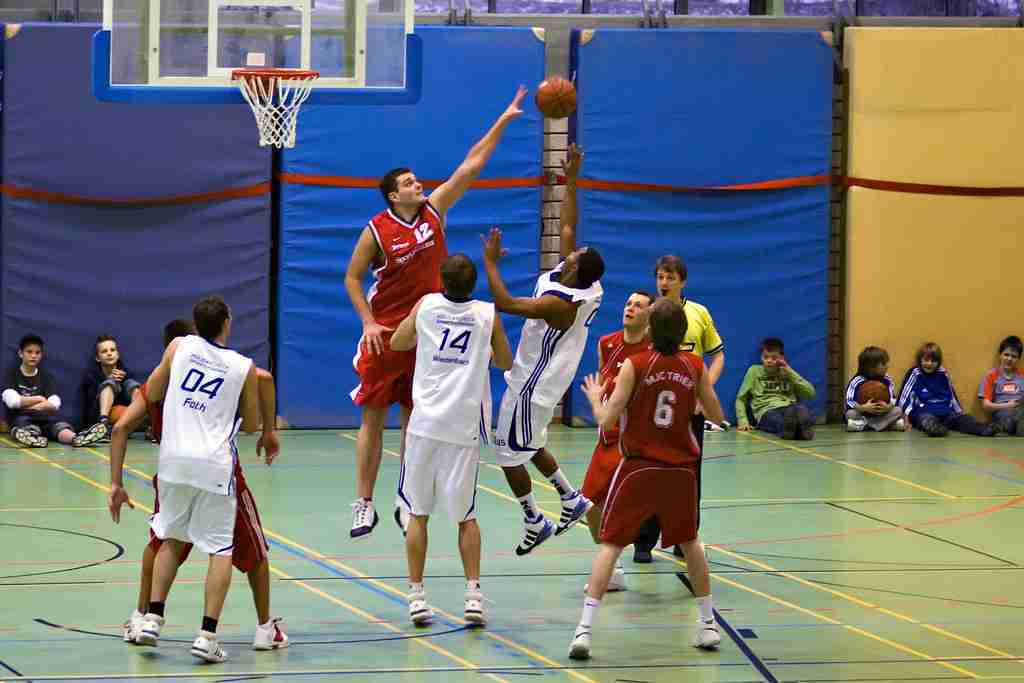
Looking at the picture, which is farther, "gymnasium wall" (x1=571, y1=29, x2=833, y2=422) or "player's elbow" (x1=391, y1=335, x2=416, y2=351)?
"gymnasium wall" (x1=571, y1=29, x2=833, y2=422)

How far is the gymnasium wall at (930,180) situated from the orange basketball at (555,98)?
6822 mm

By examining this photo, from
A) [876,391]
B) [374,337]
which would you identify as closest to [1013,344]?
[876,391]

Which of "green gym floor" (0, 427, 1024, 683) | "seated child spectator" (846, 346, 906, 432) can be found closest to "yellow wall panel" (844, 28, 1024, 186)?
"seated child spectator" (846, 346, 906, 432)

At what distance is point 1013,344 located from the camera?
625 inches

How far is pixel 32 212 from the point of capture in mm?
14984

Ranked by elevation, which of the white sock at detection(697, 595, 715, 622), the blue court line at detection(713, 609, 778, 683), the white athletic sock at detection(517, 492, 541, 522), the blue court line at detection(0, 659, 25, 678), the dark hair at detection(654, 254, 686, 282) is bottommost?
the blue court line at detection(0, 659, 25, 678)

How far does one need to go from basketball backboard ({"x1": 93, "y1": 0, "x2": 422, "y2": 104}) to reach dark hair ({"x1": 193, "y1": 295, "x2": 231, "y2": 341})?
10.6 feet

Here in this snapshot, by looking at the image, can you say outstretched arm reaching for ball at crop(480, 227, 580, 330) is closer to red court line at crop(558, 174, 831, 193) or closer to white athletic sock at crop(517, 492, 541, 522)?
white athletic sock at crop(517, 492, 541, 522)

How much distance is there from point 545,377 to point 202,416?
239 centimetres

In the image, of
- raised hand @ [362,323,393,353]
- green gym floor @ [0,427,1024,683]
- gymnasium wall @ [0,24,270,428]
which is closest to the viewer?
green gym floor @ [0,427,1024,683]

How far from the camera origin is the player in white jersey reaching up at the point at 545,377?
8656 mm

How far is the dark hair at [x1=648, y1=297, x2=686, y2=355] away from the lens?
23.4ft

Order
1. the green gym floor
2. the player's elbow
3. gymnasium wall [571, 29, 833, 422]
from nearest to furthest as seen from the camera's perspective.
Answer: the green gym floor
the player's elbow
gymnasium wall [571, 29, 833, 422]

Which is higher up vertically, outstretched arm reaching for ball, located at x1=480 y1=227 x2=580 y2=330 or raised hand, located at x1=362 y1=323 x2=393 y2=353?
outstretched arm reaching for ball, located at x1=480 y1=227 x2=580 y2=330
